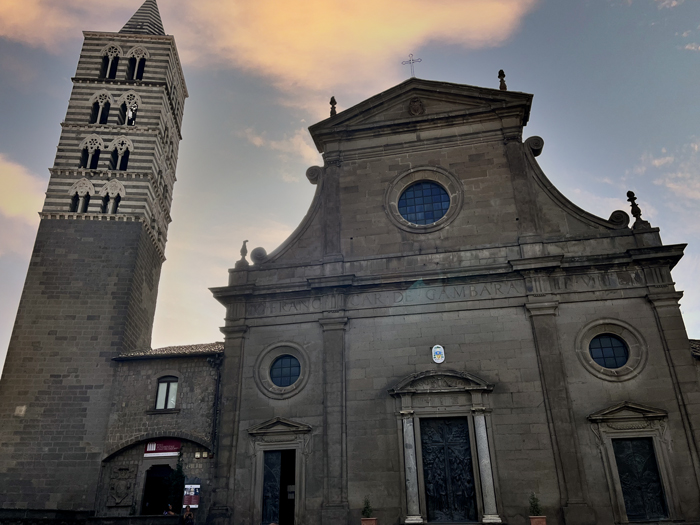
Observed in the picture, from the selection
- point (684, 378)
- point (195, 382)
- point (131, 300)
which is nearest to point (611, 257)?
point (684, 378)

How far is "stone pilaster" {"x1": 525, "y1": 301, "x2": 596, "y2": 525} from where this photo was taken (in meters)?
14.8

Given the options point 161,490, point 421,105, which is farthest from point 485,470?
point 421,105

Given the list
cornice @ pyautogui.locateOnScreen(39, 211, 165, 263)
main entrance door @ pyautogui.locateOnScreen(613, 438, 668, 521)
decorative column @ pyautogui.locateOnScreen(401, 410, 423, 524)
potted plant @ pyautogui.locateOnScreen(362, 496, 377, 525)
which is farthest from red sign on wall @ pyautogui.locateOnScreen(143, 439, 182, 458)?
main entrance door @ pyautogui.locateOnScreen(613, 438, 668, 521)

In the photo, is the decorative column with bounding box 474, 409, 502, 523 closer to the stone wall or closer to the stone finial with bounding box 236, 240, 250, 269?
the stone finial with bounding box 236, 240, 250, 269

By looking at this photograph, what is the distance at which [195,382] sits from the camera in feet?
69.3

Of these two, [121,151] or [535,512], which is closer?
[535,512]

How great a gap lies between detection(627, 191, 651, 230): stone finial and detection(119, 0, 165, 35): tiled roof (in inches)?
1105

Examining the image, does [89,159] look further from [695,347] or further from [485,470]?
[695,347]

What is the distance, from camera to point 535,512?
48.3ft

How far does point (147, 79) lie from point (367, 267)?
18.8 meters

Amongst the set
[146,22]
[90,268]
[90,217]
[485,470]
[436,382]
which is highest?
[146,22]

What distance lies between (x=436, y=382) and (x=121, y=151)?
20.4 metres

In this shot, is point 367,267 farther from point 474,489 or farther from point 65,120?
point 65,120

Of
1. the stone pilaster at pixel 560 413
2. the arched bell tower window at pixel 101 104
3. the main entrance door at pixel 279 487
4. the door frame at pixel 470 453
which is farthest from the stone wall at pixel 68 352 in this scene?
the stone pilaster at pixel 560 413
